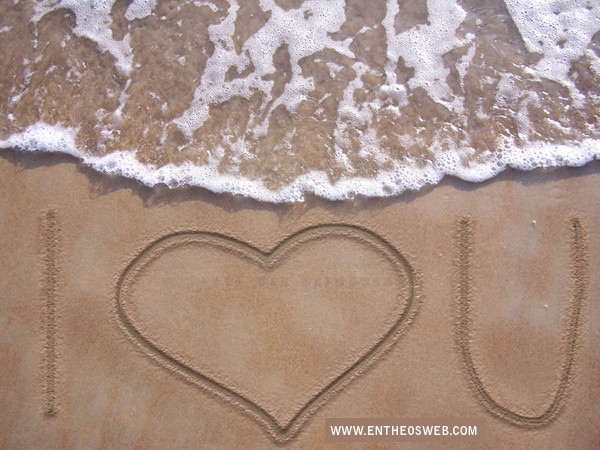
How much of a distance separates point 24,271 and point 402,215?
1.66 metres

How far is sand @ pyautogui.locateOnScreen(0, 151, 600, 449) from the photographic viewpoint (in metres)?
2.17

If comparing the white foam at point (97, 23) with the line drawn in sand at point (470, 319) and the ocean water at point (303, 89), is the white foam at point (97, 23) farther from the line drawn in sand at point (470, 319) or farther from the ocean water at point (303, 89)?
the line drawn in sand at point (470, 319)

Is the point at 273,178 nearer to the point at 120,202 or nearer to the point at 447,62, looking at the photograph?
the point at 120,202

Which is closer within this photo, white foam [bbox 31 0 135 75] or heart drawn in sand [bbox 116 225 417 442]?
heart drawn in sand [bbox 116 225 417 442]

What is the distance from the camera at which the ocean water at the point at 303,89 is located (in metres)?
2.27

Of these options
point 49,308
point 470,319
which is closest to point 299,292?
point 470,319

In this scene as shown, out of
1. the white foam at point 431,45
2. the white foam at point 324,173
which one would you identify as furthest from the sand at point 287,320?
the white foam at point 431,45

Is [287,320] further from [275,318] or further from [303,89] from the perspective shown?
[303,89]

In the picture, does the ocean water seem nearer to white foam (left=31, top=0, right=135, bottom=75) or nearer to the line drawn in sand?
white foam (left=31, top=0, right=135, bottom=75)

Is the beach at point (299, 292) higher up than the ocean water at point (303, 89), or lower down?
lower down

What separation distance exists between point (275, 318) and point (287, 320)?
5 cm

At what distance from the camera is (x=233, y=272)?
7.20 feet

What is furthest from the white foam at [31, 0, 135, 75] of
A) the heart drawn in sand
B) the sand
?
the heart drawn in sand

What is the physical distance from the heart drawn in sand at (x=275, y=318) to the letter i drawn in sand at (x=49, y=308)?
28cm
